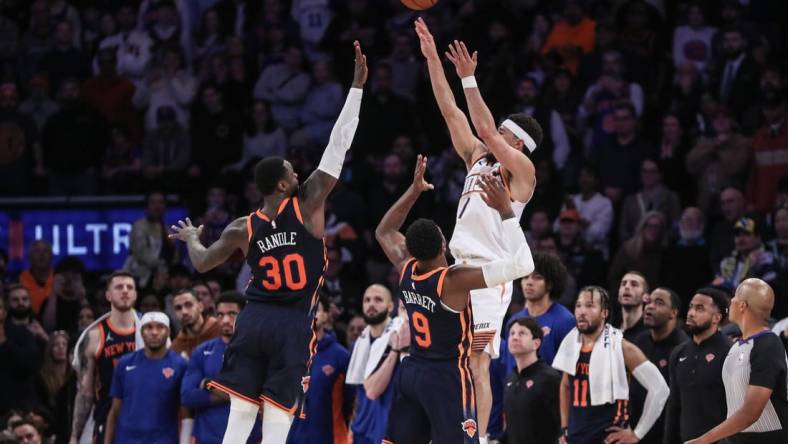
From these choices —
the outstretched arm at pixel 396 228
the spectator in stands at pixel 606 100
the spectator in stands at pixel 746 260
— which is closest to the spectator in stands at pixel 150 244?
the spectator in stands at pixel 606 100

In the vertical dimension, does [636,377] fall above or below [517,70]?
below

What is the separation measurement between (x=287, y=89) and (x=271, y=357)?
9.48m

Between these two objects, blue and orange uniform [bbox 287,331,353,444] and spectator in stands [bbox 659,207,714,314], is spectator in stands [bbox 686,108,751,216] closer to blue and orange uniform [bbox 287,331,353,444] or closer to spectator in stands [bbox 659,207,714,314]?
spectator in stands [bbox 659,207,714,314]

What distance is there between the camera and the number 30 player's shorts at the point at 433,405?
33.2 ft

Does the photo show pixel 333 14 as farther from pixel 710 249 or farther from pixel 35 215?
pixel 710 249

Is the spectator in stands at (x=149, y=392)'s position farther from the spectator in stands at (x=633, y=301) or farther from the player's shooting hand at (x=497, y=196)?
the player's shooting hand at (x=497, y=196)

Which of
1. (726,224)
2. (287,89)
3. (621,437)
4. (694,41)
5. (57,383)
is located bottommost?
(621,437)

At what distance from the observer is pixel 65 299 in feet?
55.2

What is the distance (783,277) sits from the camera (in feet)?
46.2

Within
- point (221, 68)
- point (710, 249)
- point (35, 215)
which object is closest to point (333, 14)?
point (221, 68)

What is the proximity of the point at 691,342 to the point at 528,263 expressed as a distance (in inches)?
117

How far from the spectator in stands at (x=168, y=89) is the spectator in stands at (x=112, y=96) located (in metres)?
0.16

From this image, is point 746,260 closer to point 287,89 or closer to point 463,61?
point 463,61

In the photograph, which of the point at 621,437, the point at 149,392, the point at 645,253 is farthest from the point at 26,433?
the point at 645,253
